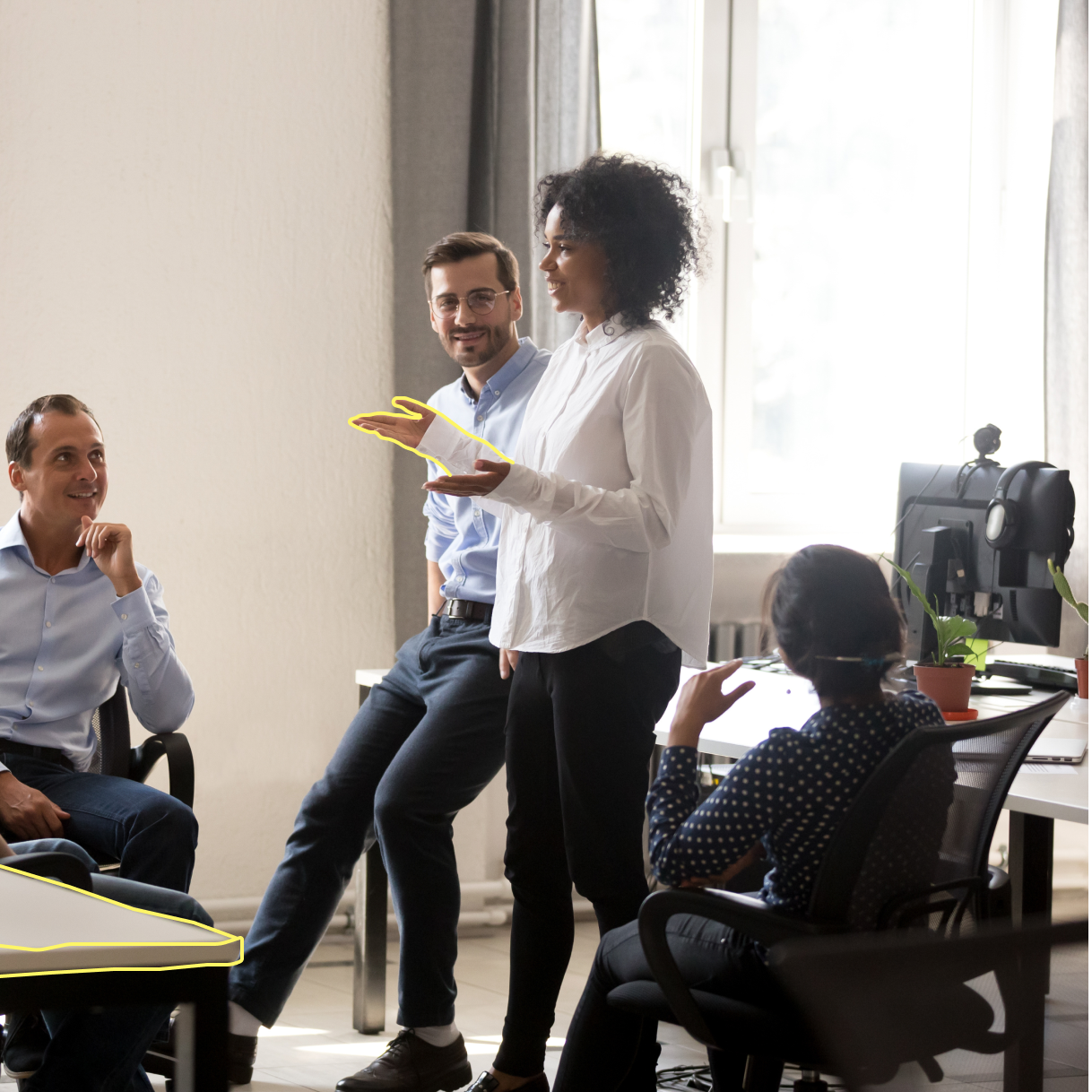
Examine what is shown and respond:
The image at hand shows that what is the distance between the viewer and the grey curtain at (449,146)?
3.29 meters

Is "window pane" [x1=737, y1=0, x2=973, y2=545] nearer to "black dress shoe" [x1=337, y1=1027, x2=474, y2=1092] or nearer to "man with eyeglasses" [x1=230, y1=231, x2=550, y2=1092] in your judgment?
"man with eyeglasses" [x1=230, y1=231, x2=550, y2=1092]

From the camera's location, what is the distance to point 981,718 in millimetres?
2014

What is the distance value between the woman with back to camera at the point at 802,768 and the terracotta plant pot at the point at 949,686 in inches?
34.0

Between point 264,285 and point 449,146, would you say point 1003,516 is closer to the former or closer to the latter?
point 449,146

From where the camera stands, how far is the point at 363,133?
11.0 ft

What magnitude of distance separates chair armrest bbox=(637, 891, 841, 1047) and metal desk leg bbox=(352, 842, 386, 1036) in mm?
1237

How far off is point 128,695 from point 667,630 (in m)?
1.11

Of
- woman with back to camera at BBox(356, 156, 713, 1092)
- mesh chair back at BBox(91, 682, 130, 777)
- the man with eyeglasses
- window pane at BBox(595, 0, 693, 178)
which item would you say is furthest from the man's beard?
window pane at BBox(595, 0, 693, 178)

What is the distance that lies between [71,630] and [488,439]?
32.4 inches

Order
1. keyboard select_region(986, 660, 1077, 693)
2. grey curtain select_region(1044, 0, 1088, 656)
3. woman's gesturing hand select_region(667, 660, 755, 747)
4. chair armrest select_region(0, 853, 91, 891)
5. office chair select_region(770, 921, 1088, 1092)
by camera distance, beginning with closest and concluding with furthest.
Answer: office chair select_region(770, 921, 1088, 1092) → chair armrest select_region(0, 853, 91, 891) → woman's gesturing hand select_region(667, 660, 755, 747) → keyboard select_region(986, 660, 1077, 693) → grey curtain select_region(1044, 0, 1088, 656)

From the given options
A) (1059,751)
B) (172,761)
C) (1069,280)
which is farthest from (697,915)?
(1069,280)

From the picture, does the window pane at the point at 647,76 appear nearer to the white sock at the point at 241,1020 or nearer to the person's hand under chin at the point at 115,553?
the person's hand under chin at the point at 115,553

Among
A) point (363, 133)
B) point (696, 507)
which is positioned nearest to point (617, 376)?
point (696, 507)

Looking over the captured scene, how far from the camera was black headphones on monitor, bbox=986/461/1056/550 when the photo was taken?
2.68 meters
